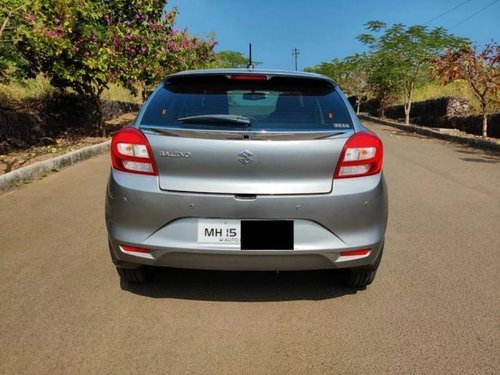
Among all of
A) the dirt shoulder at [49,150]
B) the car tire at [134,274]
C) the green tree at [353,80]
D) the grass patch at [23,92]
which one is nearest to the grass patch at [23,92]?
the grass patch at [23,92]

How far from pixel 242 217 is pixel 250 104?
2.87 ft

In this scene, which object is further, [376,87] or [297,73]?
[376,87]

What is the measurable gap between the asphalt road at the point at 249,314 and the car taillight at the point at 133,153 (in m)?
0.90

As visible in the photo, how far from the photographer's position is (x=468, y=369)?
2484mm

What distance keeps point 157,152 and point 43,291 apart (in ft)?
4.51

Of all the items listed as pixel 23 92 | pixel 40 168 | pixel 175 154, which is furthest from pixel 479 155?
pixel 23 92

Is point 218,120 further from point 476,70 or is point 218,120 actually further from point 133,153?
point 476,70

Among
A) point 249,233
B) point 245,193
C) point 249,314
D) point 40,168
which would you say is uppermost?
point 245,193

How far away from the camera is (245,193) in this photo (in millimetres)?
2881

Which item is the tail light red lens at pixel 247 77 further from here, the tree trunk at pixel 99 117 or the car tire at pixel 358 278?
the tree trunk at pixel 99 117

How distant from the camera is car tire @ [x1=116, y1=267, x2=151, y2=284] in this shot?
11.1 ft

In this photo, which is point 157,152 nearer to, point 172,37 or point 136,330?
point 136,330

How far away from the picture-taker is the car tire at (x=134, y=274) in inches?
134

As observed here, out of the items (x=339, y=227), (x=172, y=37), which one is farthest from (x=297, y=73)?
(x=172, y=37)
